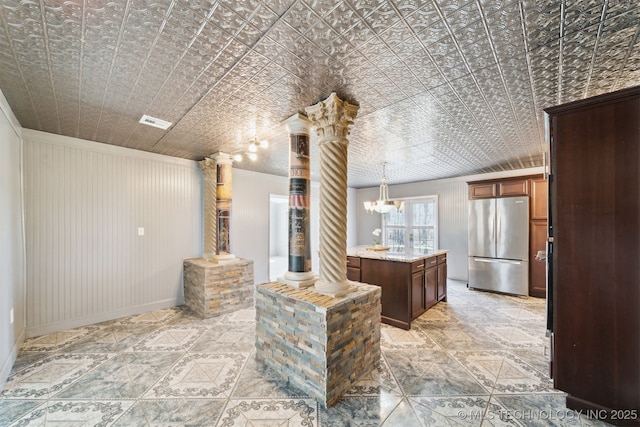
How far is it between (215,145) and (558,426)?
169 inches

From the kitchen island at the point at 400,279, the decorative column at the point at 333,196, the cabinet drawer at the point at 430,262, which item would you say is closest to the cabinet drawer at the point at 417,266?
the kitchen island at the point at 400,279

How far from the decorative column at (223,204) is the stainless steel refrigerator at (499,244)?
4.62 m

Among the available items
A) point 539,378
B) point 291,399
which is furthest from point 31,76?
point 539,378

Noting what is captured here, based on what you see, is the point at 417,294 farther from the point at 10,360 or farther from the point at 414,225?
the point at 10,360

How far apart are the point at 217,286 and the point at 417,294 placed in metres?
2.85

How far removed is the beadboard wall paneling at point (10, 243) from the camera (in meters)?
2.19

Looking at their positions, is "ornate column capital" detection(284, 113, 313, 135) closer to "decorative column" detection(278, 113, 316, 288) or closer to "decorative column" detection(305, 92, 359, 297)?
"decorative column" detection(278, 113, 316, 288)

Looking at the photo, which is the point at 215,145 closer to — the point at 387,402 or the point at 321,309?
the point at 321,309

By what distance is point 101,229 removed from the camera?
11.6ft

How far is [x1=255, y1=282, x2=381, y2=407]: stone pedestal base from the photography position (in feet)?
6.37

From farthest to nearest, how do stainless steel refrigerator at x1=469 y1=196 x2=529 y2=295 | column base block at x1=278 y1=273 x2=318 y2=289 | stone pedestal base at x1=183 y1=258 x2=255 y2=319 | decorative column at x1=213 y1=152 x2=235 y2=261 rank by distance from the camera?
stainless steel refrigerator at x1=469 y1=196 x2=529 y2=295
decorative column at x1=213 y1=152 x2=235 y2=261
stone pedestal base at x1=183 y1=258 x2=255 y2=319
column base block at x1=278 y1=273 x2=318 y2=289

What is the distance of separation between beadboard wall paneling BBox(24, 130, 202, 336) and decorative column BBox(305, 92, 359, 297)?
3.03 m

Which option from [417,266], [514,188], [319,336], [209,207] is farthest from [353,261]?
[514,188]

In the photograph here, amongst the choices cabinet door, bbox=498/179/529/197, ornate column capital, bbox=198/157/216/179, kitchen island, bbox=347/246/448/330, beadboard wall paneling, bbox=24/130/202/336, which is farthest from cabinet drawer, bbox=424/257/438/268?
beadboard wall paneling, bbox=24/130/202/336
